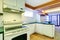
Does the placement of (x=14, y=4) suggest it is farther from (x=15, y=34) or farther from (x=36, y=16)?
(x=36, y=16)

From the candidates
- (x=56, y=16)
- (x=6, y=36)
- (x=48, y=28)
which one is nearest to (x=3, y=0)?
(x=6, y=36)

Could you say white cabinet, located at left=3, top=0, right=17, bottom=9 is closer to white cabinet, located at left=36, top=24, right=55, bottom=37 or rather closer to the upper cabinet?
the upper cabinet

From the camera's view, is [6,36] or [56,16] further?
[56,16]

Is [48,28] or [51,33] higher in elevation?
[48,28]

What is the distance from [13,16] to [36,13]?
8.56 feet

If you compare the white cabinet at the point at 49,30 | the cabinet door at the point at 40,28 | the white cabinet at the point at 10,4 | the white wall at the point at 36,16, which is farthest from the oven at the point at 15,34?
the white wall at the point at 36,16

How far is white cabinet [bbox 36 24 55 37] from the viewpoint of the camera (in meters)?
3.20

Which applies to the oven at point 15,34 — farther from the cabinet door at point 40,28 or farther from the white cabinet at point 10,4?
the cabinet door at point 40,28

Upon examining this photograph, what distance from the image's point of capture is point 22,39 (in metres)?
1.86

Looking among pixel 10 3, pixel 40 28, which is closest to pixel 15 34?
pixel 10 3

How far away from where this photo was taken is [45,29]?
3.54 m

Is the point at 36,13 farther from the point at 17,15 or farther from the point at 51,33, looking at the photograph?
the point at 17,15

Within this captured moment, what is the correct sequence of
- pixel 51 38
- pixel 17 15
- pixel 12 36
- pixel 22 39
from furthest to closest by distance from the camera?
pixel 51 38 → pixel 17 15 → pixel 22 39 → pixel 12 36

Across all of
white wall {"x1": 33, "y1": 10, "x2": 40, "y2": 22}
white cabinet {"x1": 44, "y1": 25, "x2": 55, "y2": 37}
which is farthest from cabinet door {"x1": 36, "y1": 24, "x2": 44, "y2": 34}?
white wall {"x1": 33, "y1": 10, "x2": 40, "y2": 22}
